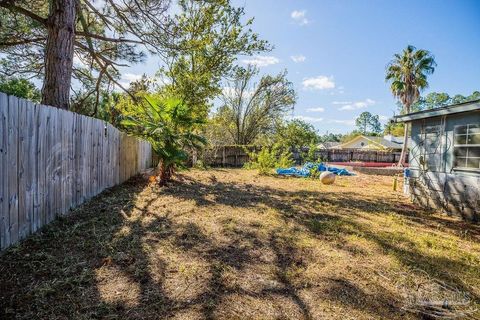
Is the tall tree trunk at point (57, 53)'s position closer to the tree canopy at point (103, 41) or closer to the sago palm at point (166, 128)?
the tree canopy at point (103, 41)

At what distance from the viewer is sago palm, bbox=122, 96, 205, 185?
6676 millimetres

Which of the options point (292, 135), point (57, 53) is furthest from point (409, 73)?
point (57, 53)

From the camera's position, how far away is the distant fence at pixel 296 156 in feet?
55.8

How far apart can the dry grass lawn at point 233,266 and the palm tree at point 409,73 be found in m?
19.7

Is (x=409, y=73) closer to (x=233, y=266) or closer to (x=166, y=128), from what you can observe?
(x=166, y=128)

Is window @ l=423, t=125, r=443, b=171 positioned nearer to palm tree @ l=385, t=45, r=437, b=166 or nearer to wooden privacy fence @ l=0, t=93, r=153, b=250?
wooden privacy fence @ l=0, t=93, r=153, b=250

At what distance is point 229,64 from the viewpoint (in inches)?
418

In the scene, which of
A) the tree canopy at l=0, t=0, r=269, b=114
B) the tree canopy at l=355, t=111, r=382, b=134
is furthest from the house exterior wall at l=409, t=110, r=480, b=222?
the tree canopy at l=355, t=111, r=382, b=134

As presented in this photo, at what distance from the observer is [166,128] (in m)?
6.63

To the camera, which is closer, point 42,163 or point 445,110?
point 42,163

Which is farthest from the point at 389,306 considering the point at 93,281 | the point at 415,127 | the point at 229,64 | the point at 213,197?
the point at 229,64

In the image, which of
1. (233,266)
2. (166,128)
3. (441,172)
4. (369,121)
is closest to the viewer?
(233,266)

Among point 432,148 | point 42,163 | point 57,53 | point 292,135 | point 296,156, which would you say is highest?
point 57,53

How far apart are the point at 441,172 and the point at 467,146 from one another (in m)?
0.85
